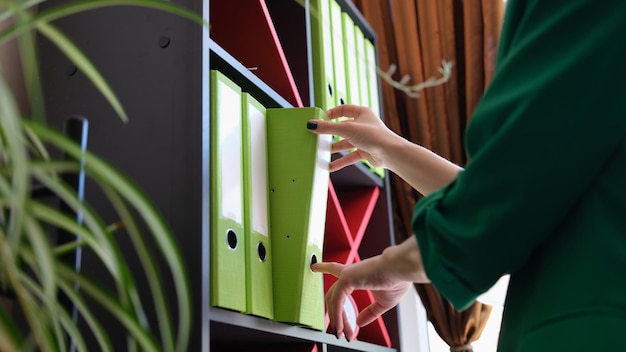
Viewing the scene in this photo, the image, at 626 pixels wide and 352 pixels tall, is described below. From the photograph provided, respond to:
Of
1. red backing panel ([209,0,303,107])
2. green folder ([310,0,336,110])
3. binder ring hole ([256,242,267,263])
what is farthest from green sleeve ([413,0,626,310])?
green folder ([310,0,336,110])

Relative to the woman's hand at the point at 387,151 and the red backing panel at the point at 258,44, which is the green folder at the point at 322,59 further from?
the woman's hand at the point at 387,151

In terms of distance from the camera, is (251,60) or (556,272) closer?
(556,272)

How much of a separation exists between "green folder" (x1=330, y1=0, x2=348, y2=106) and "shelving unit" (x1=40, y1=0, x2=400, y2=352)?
231 millimetres

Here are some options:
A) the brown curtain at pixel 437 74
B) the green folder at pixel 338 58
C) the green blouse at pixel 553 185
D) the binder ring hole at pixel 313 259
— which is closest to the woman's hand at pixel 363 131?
the binder ring hole at pixel 313 259

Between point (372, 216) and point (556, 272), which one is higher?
→ point (372, 216)

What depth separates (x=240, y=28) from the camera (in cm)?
156

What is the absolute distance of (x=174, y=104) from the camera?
→ 3.89 ft

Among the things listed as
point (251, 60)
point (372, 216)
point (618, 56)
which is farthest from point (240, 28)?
point (618, 56)

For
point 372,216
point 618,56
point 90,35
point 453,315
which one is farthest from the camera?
point 453,315

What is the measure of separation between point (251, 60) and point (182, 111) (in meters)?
0.42

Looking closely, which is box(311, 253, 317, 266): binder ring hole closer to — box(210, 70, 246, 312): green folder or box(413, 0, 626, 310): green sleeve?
box(210, 70, 246, 312): green folder

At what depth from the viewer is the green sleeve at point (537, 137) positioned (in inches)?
26.9

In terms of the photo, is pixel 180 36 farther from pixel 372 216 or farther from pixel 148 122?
pixel 372 216

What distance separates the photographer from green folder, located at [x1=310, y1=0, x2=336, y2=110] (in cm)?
168
